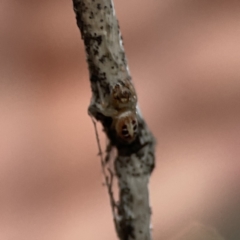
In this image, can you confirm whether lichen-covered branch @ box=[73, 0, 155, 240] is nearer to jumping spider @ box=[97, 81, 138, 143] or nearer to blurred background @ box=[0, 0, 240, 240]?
jumping spider @ box=[97, 81, 138, 143]

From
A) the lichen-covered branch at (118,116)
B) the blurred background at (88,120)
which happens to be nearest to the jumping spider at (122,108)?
the lichen-covered branch at (118,116)

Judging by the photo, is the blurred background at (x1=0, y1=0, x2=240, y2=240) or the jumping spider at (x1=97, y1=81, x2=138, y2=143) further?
the blurred background at (x1=0, y1=0, x2=240, y2=240)

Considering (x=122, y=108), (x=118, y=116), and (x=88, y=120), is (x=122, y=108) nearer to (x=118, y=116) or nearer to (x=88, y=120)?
(x=118, y=116)

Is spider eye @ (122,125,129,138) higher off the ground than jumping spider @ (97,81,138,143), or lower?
lower

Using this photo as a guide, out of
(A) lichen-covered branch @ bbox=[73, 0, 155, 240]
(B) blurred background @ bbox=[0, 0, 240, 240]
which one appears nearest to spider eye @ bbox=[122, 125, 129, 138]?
(A) lichen-covered branch @ bbox=[73, 0, 155, 240]

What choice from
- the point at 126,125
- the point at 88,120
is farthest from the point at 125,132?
the point at 88,120

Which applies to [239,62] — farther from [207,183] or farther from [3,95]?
[3,95]

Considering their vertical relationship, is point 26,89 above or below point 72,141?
above

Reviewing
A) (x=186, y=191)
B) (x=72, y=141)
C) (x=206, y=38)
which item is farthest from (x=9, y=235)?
(x=206, y=38)
